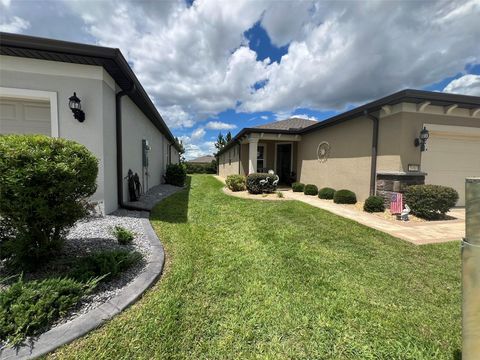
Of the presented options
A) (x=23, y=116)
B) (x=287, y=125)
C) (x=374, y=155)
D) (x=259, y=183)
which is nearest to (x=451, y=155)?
(x=374, y=155)

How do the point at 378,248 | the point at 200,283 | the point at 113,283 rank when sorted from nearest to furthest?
the point at 113,283, the point at 200,283, the point at 378,248

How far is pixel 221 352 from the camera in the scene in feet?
5.65

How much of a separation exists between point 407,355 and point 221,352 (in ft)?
5.00

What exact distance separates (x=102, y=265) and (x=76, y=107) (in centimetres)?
368

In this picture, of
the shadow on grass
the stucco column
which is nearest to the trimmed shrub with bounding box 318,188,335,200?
the stucco column

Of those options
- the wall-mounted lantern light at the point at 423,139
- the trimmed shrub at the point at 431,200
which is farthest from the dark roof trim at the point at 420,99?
the trimmed shrub at the point at 431,200

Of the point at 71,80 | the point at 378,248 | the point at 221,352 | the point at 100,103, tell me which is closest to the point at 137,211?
the point at 100,103

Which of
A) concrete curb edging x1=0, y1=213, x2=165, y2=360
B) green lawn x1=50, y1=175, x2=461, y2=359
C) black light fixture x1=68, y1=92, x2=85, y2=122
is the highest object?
black light fixture x1=68, y1=92, x2=85, y2=122

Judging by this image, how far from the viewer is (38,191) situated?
92.3 inches

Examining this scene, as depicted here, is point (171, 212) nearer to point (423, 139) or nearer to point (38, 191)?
point (38, 191)

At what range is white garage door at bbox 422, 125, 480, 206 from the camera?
706cm

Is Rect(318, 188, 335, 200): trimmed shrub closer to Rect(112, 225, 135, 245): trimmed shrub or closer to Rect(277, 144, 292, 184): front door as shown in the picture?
Rect(277, 144, 292, 184): front door

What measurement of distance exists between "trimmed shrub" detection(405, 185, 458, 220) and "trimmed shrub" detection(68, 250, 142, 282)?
724cm

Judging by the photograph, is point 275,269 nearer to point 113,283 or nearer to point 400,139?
point 113,283
